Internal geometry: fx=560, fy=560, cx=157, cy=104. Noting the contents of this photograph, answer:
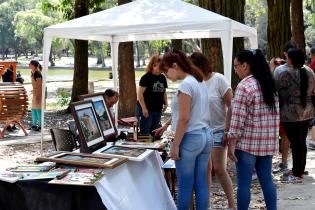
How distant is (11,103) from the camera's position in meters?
11.9

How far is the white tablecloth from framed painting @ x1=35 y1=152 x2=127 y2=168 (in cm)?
8

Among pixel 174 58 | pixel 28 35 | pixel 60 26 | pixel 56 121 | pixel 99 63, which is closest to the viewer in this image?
pixel 174 58

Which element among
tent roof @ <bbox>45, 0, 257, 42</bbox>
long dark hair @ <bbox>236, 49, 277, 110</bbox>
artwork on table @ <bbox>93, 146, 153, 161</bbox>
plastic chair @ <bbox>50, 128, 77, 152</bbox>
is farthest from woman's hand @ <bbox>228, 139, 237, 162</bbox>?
tent roof @ <bbox>45, 0, 257, 42</bbox>

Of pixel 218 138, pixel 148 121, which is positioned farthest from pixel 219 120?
pixel 148 121

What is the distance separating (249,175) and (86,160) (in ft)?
5.06

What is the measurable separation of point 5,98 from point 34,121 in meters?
1.21

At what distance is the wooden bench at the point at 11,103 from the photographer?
11883 millimetres

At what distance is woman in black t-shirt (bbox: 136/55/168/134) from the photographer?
827cm

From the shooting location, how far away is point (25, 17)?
73.8 m

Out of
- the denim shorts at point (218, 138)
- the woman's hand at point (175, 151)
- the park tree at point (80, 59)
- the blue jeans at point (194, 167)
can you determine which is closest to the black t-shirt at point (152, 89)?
the denim shorts at point (218, 138)

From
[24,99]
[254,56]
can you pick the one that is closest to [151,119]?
[254,56]

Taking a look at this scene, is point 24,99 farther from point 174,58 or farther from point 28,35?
point 28,35

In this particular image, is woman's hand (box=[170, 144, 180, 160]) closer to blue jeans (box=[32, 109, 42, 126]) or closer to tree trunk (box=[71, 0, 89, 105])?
blue jeans (box=[32, 109, 42, 126])

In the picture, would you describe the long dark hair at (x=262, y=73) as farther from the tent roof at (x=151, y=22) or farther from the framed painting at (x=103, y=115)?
the tent roof at (x=151, y=22)
